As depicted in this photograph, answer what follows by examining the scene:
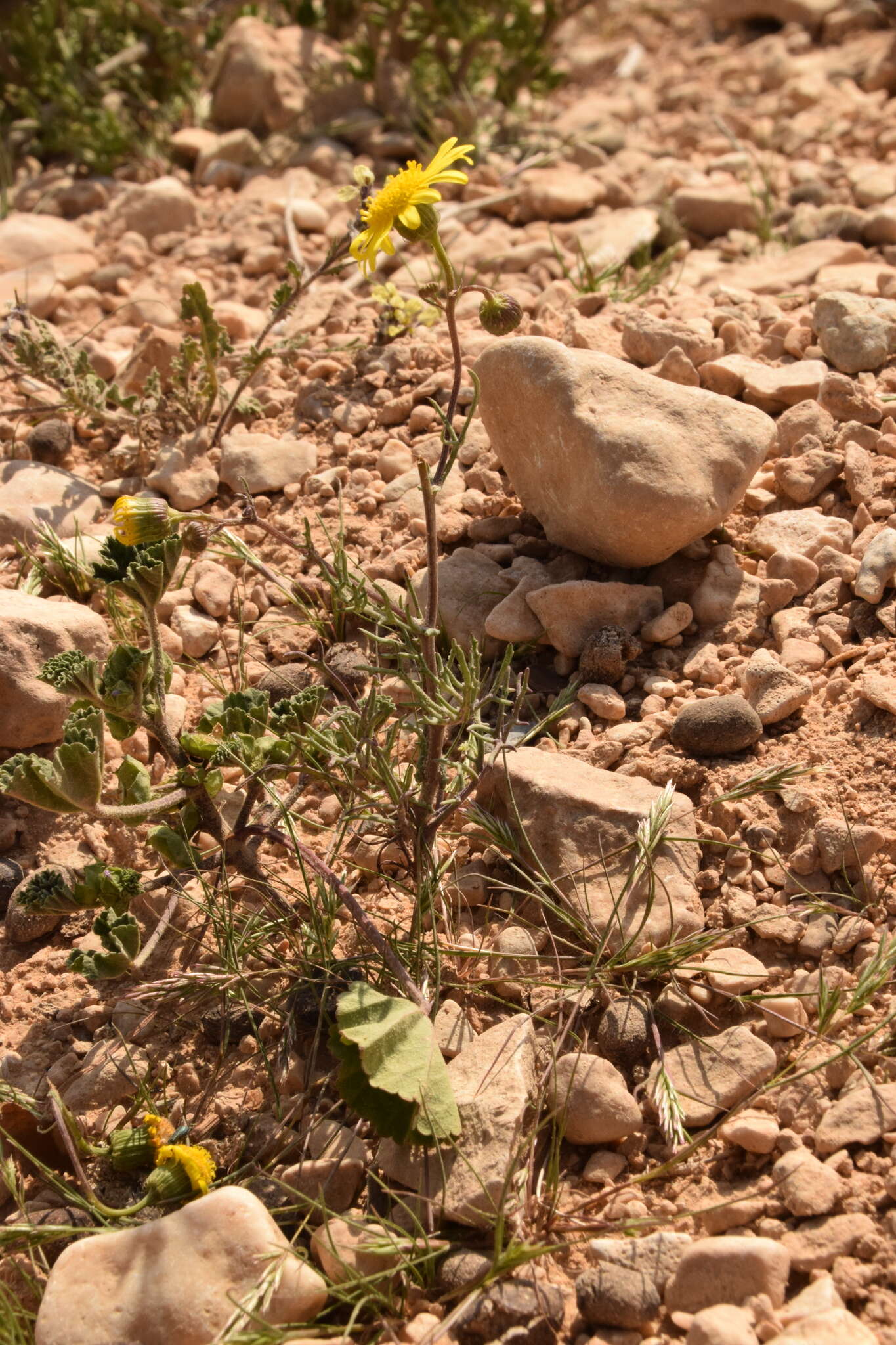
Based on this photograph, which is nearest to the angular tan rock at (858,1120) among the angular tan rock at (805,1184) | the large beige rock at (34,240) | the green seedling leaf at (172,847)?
the angular tan rock at (805,1184)

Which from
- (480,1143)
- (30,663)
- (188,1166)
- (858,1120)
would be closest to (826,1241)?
(858,1120)

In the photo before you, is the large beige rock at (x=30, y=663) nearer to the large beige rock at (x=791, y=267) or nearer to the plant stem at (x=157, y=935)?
the plant stem at (x=157, y=935)

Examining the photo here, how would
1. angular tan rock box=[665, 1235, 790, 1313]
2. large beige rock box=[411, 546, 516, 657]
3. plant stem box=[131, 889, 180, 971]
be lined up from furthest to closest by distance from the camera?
large beige rock box=[411, 546, 516, 657], plant stem box=[131, 889, 180, 971], angular tan rock box=[665, 1235, 790, 1313]

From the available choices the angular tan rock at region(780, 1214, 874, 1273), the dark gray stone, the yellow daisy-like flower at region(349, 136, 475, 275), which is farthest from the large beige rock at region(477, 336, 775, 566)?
the angular tan rock at region(780, 1214, 874, 1273)

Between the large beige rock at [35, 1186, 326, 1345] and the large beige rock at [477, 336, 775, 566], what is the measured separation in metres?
1.63

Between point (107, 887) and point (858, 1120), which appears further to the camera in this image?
point (107, 887)

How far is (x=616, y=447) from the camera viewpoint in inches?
106

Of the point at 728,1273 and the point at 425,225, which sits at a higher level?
the point at 425,225

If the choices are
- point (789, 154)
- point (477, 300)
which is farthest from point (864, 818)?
point (789, 154)

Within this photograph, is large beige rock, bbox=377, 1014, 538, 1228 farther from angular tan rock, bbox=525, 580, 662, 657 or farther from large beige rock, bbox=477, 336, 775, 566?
large beige rock, bbox=477, 336, 775, 566

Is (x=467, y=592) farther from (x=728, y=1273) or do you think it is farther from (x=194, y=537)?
(x=728, y=1273)

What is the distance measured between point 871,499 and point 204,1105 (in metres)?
2.05

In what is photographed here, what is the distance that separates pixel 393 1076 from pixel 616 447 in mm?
1476

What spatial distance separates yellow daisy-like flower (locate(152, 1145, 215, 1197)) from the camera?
2023 millimetres
